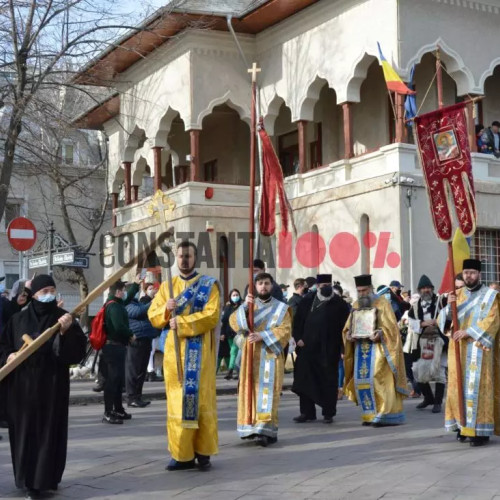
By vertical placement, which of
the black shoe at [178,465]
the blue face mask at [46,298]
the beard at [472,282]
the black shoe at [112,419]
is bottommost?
the black shoe at [178,465]

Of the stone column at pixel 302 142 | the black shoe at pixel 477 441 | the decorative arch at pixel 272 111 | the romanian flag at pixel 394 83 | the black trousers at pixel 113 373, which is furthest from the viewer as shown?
the decorative arch at pixel 272 111

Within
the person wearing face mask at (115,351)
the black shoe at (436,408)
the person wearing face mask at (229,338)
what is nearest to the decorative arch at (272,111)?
the person wearing face mask at (229,338)

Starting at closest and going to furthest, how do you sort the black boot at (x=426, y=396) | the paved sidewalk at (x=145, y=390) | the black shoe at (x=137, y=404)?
the black boot at (x=426, y=396), the black shoe at (x=137, y=404), the paved sidewalk at (x=145, y=390)

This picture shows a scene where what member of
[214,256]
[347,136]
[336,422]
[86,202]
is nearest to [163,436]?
[336,422]

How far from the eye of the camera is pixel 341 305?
40.4 feet

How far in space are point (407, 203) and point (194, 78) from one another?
284 inches

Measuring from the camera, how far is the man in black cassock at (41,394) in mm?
7230

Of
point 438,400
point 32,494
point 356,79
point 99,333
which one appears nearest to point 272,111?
point 356,79

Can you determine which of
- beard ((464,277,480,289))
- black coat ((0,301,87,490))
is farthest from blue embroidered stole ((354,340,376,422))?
black coat ((0,301,87,490))

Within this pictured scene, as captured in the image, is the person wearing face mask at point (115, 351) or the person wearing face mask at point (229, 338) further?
the person wearing face mask at point (229, 338)

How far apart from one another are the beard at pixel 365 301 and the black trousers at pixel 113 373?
2.95 metres

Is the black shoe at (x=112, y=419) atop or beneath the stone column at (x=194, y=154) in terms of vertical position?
beneath

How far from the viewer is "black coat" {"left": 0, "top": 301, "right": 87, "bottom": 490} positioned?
23.7ft

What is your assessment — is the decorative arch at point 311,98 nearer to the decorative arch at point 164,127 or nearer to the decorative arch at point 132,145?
the decorative arch at point 164,127
